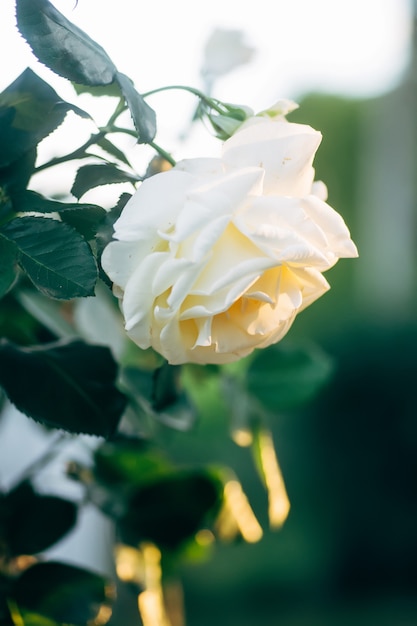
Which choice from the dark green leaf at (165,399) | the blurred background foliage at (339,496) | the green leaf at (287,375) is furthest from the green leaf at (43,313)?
the blurred background foliage at (339,496)

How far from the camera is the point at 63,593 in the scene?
0.41 m

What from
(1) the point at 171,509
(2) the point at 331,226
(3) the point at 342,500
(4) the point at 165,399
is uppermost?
(2) the point at 331,226

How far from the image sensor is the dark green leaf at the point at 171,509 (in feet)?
1.51

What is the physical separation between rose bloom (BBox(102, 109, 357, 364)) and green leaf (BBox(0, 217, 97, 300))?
0.6 inches

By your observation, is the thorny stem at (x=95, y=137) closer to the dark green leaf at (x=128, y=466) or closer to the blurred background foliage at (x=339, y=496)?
the dark green leaf at (x=128, y=466)

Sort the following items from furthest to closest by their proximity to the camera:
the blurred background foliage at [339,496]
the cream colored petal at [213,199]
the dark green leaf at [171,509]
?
the blurred background foliage at [339,496] → the dark green leaf at [171,509] → the cream colored petal at [213,199]

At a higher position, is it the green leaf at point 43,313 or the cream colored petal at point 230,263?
the cream colored petal at point 230,263

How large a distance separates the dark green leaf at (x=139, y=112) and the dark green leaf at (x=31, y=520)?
0.25 m

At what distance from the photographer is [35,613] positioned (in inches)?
15.7

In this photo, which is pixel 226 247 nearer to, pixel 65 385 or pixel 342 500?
pixel 65 385

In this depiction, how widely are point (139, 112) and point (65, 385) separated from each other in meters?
0.13

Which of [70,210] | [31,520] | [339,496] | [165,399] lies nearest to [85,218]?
[70,210]

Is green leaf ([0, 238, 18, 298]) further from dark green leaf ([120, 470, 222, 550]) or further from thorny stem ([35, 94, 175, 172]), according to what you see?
dark green leaf ([120, 470, 222, 550])

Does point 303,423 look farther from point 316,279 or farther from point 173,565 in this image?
point 316,279
